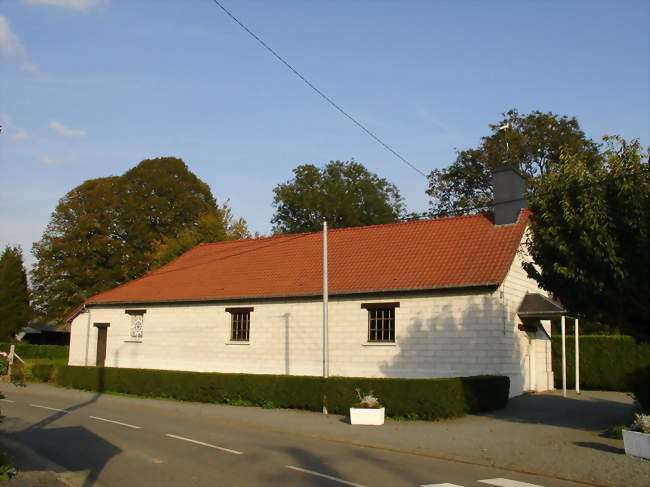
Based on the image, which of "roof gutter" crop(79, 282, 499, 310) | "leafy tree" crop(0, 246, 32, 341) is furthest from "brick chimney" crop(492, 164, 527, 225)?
"leafy tree" crop(0, 246, 32, 341)

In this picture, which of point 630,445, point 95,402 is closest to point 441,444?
point 630,445

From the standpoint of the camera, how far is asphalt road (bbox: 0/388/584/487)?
31.3ft

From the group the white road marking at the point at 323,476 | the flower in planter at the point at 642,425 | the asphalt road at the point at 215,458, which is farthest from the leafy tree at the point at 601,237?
the white road marking at the point at 323,476

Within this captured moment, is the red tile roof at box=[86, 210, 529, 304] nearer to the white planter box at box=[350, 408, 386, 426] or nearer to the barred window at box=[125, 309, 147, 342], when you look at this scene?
the barred window at box=[125, 309, 147, 342]

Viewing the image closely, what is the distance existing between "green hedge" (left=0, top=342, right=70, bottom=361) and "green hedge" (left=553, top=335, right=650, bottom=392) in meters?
33.3

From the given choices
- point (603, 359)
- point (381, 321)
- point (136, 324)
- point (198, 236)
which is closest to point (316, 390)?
point (381, 321)

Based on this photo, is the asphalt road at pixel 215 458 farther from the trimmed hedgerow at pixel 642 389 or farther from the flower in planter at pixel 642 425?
the trimmed hedgerow at pixel 642 389

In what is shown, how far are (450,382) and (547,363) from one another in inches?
414

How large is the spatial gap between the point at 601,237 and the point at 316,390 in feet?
31.7

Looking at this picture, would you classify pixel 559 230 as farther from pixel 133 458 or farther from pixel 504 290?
pixel 133 458

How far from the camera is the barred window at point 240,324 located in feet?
85.1

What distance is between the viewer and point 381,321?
2269cm

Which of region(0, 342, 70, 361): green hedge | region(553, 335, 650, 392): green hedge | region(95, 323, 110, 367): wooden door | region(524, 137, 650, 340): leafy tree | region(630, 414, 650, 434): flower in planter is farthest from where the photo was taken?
region(0, 342, 70, 361): green hedge

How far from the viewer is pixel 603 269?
13258 millimetres
